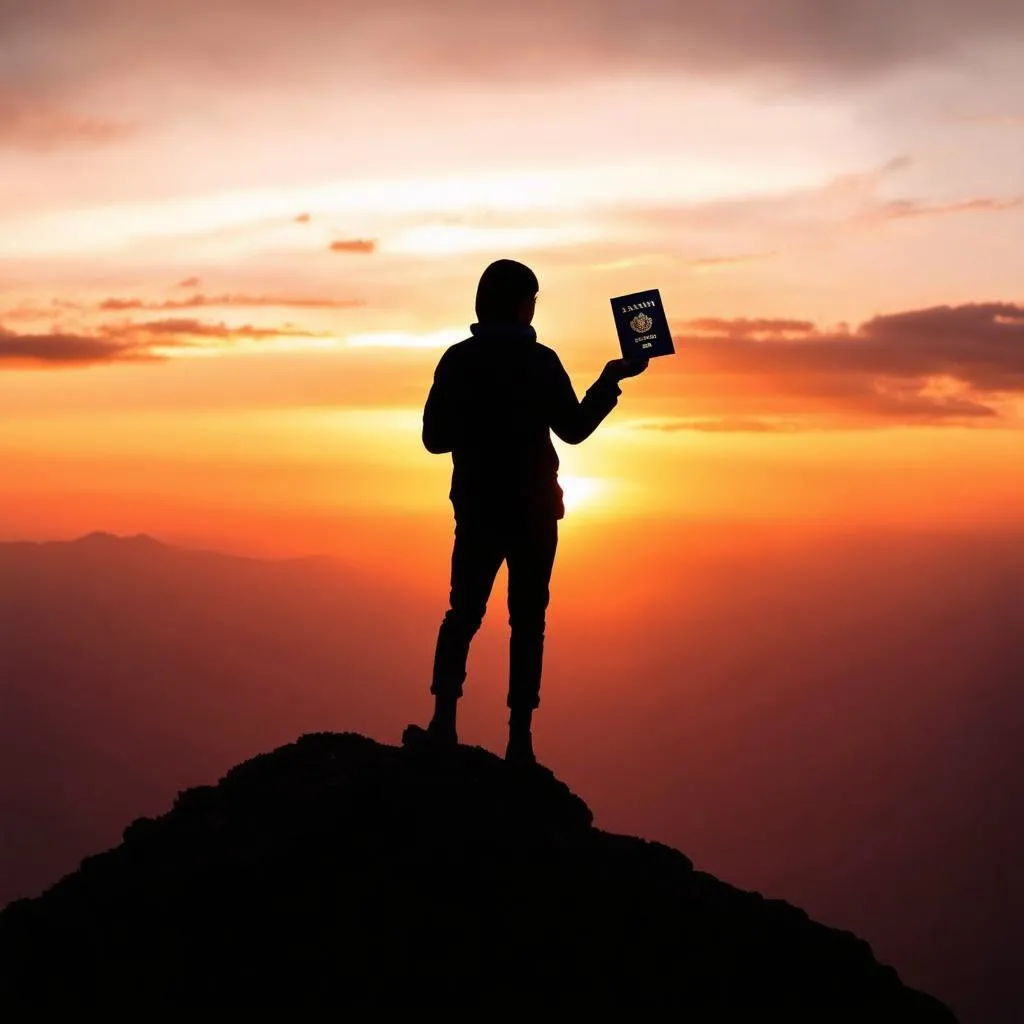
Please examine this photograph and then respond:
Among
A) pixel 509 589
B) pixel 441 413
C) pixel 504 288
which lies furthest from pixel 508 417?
pixel 509 589

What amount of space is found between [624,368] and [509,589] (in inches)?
87.5

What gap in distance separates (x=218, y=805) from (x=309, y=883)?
2091 mm

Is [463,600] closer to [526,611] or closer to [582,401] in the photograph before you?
[526,611]

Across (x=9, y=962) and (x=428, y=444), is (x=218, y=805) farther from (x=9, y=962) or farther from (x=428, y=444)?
(x=428, y=444)

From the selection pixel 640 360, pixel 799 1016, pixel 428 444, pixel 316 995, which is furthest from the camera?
pixel 428 444

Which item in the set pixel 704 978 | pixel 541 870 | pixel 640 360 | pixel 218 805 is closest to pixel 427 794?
pixel 541 870

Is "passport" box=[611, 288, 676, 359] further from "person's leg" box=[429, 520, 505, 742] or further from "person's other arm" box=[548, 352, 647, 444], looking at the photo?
"person's leg" box=[429, 520, 505, 742]

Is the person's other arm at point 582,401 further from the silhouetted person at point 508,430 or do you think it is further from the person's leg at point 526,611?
the person's leg at point 526,611

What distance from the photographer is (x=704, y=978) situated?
9.42 meters

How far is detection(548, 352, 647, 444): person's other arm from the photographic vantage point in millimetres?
10117

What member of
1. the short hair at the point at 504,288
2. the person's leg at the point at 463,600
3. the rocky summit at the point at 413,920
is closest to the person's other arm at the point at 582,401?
the short hair at the point at 504,288

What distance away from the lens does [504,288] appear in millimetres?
10406

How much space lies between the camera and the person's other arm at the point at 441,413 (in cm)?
1062

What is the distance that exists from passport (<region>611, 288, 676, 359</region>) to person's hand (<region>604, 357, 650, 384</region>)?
0.05 m
